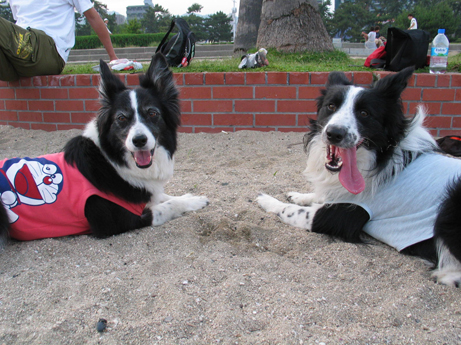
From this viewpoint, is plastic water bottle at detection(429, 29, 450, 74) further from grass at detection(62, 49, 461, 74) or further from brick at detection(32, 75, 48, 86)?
brick at detection(32, 75, 48, 86)

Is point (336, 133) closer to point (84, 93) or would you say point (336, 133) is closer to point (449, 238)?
point (449, 238)

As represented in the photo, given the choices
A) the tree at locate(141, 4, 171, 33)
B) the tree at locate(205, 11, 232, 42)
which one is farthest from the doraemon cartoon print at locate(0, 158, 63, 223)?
the tree at locate(141, 4, 171, 33)

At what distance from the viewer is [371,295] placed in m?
2.08

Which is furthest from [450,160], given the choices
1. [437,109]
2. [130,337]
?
[437,109]

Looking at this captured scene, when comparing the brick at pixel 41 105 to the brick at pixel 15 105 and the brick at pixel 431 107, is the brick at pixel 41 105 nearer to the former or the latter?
the brick at pixel 15 105

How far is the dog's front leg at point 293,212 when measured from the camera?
114 inches

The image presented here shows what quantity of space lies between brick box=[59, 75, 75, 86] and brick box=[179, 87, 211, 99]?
1723 mm

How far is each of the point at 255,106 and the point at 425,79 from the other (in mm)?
2345

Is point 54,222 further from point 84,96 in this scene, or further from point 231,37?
point 231,37

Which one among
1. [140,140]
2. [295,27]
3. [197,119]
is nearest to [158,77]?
[140,140]

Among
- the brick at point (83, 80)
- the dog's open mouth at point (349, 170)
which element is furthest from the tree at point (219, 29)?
the dog's open mouth at point (349, 170)

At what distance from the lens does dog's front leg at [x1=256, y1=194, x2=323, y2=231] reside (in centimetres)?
290

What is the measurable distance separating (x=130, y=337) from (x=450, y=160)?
2427mm

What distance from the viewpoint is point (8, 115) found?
5871 mm
